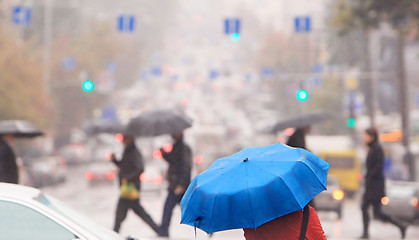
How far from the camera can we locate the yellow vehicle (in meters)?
33.0

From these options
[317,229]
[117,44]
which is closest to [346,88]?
[117,44]

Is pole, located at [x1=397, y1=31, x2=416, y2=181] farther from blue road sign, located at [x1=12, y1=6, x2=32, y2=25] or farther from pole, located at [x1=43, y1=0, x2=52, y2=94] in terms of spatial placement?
pole, located at [x1=43, y1=0, x2=52, y2=94]

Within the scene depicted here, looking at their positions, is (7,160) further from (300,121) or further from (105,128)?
(300,121)

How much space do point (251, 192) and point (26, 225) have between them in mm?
1556

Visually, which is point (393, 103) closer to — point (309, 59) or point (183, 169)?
point (309, 59)

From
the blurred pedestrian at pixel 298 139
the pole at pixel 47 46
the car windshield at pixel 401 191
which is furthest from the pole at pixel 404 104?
the pole at pixel 47 46

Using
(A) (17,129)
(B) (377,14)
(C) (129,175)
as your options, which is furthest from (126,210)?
(B) (377,14)

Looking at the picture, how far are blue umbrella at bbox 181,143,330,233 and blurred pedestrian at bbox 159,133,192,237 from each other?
221 inches

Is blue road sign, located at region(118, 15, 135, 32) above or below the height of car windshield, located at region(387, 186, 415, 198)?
above

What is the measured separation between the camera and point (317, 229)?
14.1ft

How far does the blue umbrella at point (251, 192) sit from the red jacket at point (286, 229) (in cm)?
21

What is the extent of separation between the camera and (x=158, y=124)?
35.9 feet

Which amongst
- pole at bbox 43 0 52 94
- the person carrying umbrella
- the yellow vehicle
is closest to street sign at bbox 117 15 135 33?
the yellow vehicle

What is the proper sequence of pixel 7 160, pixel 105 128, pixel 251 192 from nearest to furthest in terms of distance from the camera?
1. pixel 251 192
2. pixel 7 160
3. pixel 105 128
